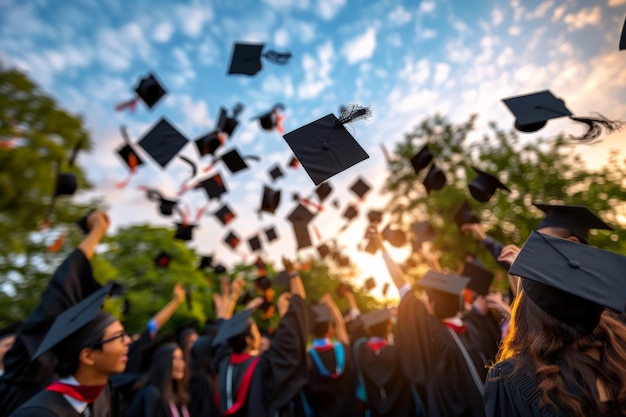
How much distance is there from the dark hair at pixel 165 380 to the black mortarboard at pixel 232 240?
4.20 meters

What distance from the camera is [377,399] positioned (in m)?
4.08

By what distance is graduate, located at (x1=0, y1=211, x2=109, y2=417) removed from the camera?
236 cm

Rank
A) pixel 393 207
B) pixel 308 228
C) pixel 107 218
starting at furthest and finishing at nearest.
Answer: pixel 393 207, pixel 308 228, pixel 107 218

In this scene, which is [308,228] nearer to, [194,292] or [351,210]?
[351,210]

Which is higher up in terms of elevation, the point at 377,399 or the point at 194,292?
the point at 377,399

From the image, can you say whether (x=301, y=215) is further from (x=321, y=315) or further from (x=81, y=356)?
(x=81, y=356)

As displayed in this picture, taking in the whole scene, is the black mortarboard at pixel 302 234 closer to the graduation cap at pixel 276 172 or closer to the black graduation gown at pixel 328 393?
the graduation cap at pixel 276 172

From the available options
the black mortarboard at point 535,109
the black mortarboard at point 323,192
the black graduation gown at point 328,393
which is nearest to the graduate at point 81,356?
the black graduation gown at point 328,393

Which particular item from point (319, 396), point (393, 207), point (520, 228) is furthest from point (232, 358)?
point (393, 207)

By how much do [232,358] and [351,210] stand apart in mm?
4424

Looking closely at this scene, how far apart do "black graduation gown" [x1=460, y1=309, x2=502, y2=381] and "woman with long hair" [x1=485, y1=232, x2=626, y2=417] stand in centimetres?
186

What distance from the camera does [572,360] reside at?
1.14 meters

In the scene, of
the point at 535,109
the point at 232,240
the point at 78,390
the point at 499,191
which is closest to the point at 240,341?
the point at 78,390

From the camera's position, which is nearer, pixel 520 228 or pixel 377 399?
pixel 377 399
